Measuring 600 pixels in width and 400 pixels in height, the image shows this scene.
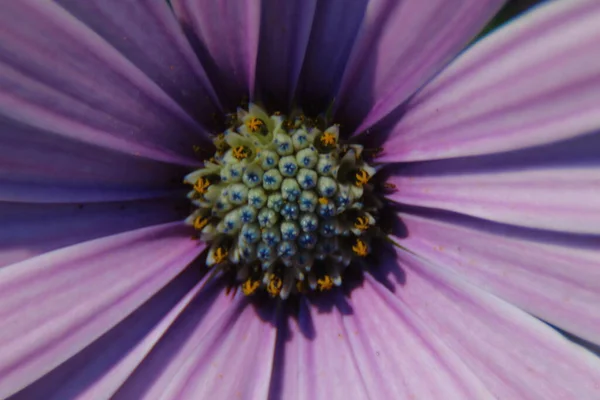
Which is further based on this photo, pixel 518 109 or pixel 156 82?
pixel 156 82

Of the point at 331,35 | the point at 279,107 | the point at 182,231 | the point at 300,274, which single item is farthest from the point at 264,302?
the point at 331,35

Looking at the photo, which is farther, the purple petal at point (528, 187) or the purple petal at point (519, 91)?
the purple petal at point (528, 187)

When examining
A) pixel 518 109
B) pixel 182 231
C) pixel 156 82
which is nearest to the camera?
pixel 518 109

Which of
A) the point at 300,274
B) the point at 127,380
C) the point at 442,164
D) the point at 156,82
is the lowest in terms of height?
the point at 127,380

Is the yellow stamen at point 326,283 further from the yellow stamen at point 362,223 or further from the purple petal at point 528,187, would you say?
the purple petal at point 528,187

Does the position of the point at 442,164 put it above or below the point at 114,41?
below

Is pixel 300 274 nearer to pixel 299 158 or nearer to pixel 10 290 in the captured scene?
pixel 299 158

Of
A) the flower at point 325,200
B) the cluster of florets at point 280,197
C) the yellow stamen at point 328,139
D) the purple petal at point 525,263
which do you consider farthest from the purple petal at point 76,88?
the purple petal at point 525,263
